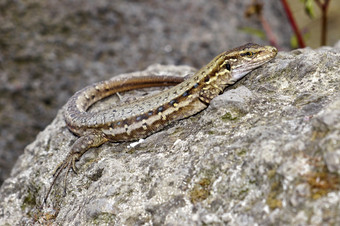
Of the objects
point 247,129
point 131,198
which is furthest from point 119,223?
point 247,129

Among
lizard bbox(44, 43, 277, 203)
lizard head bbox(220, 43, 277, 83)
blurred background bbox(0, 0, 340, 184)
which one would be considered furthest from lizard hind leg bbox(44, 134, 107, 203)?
blurred background bbox(0, 0, 340, 184)

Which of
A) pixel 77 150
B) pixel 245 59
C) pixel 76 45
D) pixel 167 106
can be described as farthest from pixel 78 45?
pixel 245 59

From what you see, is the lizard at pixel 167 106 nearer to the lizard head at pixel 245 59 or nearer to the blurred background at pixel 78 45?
the lizard head at pixel 245 59

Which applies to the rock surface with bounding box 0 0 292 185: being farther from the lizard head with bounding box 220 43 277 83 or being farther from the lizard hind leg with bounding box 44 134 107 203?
the lizard head with bounding box 220 43 277 83

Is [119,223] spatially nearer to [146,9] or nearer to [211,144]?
[211,144]

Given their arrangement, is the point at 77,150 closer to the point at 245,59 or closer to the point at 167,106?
the point at 167,106

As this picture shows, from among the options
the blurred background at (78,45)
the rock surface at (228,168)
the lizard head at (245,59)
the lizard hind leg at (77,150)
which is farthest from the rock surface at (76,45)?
the lizard head at (245,59)
